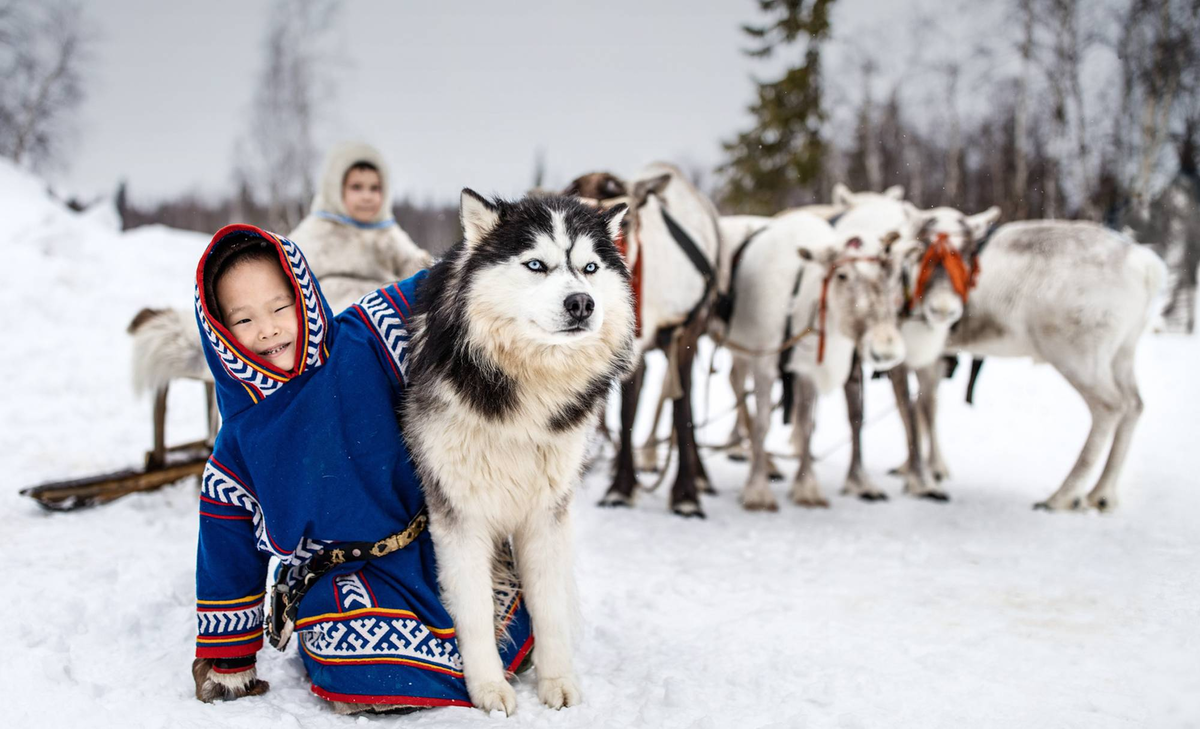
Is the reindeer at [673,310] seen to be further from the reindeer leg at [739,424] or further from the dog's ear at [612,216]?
the dog's ear at [612,216]

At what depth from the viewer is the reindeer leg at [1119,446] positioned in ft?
16.2

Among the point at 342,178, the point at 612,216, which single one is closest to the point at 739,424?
the point at 342,178

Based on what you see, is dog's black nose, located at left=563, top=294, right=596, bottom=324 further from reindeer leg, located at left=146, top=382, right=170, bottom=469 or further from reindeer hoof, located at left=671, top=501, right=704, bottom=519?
reindeer leg, located at left=146, top=382, right=170, bottom=469

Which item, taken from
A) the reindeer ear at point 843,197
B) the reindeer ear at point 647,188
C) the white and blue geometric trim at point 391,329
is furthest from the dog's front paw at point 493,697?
the reindeer ear at point 843,197

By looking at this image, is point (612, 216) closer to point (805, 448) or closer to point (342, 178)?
point (342, 178)

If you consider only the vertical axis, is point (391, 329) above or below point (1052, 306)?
below

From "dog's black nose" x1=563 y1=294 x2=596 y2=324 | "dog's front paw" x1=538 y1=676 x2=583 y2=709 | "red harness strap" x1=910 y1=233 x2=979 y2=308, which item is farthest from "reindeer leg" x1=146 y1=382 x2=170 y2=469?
"red harness strap" x1=910 y1=233 x2=979 y2=308

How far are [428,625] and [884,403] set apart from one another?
965 cm

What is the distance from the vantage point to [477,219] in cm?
229

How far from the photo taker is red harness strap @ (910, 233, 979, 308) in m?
5.30

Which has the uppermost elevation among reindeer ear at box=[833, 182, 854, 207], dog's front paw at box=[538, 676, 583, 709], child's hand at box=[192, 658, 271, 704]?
reindeer ear at box=[833, 182, 854, 207]

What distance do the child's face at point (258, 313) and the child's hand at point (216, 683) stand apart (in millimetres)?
970

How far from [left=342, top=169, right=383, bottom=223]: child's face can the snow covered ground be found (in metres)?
2.24

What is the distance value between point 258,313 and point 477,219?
2.43 feet
